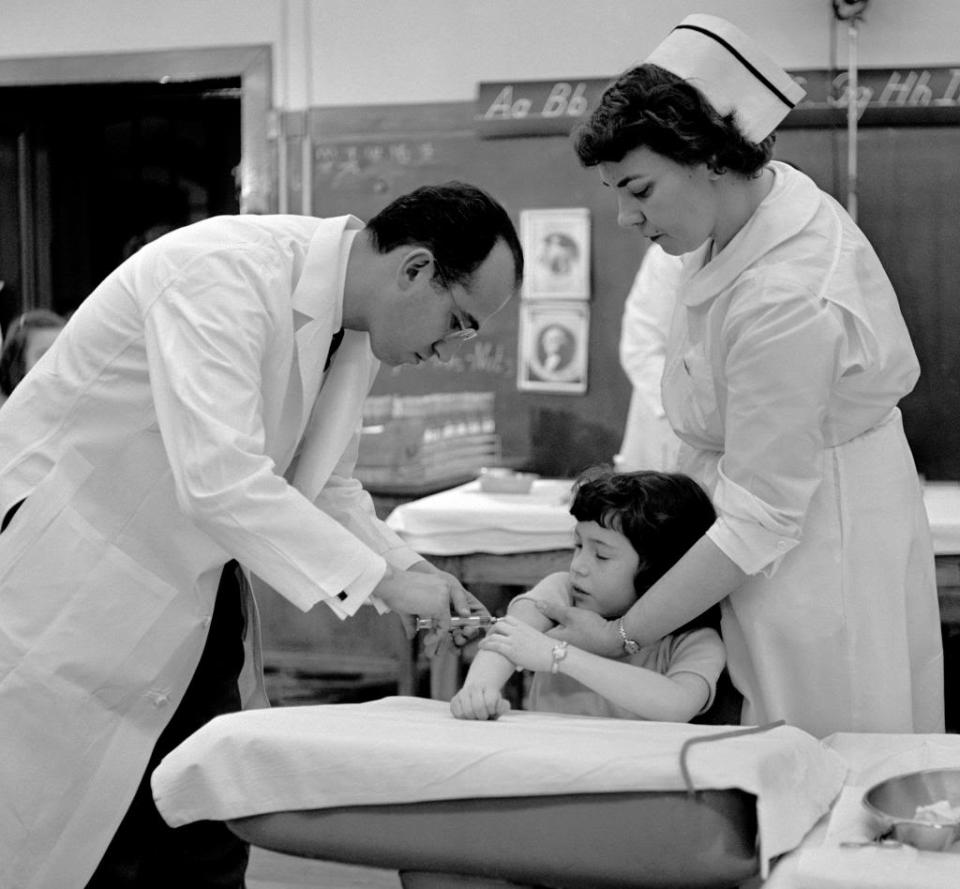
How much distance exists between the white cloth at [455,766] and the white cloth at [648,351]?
2.71 meters

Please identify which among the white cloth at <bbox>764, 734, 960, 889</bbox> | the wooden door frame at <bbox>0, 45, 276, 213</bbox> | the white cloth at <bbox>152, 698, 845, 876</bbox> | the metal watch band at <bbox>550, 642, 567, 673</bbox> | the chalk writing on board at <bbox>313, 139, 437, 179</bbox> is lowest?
the white cloth at <bbox>764, 734, 960, 889</bbox>

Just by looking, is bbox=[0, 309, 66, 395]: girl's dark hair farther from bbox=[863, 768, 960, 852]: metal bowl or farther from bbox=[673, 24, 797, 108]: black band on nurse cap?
bbox=[863, 768, 960, 852]: metal bowl

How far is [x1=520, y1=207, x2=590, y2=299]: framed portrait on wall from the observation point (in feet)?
14.9

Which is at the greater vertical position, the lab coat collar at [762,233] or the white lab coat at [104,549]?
the lab coat collar at [762,233]

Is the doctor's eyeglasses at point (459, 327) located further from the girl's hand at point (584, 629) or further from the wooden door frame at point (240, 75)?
the wooden door frame at point (240, 75)

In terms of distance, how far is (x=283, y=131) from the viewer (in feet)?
15.7

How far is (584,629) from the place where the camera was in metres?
1.78

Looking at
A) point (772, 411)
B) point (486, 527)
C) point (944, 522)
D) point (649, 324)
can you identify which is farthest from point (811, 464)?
point (649, 324)

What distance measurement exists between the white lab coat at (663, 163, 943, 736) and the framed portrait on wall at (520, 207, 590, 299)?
278cm

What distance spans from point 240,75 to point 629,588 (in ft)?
11.5

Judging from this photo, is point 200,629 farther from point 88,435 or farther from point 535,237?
point 535,237

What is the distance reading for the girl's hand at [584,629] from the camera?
1.74m

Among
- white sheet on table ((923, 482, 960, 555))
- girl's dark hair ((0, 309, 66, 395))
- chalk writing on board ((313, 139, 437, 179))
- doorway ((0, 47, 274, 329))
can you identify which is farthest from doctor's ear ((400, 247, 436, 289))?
doorway ((0, 47, 274, 329))

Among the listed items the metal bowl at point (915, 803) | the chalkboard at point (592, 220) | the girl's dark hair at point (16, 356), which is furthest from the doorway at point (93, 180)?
the metal bowl at point (915, 803)
